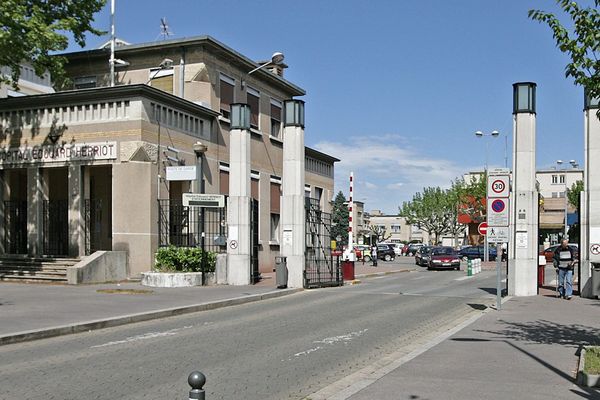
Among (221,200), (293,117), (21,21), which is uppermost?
(21,21)

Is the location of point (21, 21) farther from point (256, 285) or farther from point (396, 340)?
point (396, 340)

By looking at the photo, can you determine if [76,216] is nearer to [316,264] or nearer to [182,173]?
[182,173]

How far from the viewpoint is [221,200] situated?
23.0m

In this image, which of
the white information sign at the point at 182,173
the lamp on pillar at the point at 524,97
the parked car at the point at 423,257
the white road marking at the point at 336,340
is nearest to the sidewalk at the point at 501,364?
the white road marking at the point at 336,340

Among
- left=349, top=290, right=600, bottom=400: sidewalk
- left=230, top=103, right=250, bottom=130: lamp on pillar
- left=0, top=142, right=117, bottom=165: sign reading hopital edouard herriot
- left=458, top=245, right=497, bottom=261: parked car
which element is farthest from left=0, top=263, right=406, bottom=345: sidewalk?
left=458, top=245, right=497, bottom=261: parked car

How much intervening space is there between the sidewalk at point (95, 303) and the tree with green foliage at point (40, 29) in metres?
7.39

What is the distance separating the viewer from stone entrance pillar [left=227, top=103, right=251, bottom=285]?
77.2 ft

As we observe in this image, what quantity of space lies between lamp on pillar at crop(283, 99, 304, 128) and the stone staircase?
29.1 ft

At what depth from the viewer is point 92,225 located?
84.4 feet

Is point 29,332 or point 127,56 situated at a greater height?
point 127,56

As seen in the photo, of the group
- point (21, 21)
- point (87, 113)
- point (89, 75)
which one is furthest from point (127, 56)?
point (21, 21)

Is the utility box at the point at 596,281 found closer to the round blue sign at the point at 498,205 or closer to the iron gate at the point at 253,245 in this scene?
the round blue sign at the point at 498,205

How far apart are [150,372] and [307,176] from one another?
29864 mm

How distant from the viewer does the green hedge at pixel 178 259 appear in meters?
22.7
